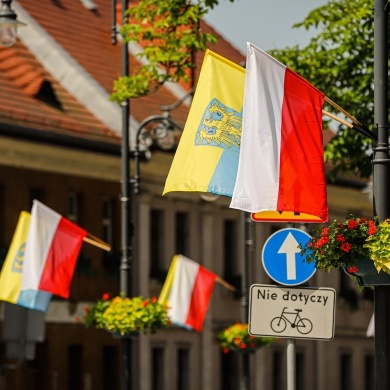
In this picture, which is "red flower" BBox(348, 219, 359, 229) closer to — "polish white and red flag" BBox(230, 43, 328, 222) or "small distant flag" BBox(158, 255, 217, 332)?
"polish white and red flag" BBox(230, 43, 328, 222)

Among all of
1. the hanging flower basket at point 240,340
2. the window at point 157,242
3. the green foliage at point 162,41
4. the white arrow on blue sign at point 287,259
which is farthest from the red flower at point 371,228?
the window at point 157,242

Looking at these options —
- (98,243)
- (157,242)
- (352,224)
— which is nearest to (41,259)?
(98,243)

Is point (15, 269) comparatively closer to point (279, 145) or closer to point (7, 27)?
point (7, 27)

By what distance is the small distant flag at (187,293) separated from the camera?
36219 millimetres

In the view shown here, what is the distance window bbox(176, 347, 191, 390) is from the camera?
4644 cm

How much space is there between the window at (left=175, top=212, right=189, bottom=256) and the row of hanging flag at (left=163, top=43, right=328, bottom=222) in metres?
31.4

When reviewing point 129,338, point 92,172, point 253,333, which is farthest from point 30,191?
point 253,333

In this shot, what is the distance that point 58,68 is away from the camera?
45281 mm

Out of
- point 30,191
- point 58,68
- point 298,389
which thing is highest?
point 58,68

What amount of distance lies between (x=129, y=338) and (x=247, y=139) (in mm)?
14443

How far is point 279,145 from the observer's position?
593 inches

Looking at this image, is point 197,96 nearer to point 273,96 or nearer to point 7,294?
point 273,96

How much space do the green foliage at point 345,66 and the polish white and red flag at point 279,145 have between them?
14.2 metres

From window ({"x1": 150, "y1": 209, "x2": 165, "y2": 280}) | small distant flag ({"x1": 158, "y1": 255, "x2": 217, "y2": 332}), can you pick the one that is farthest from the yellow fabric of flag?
window ({"x1": 150, "y1": 209, "x2": 165, "y2": 280})
